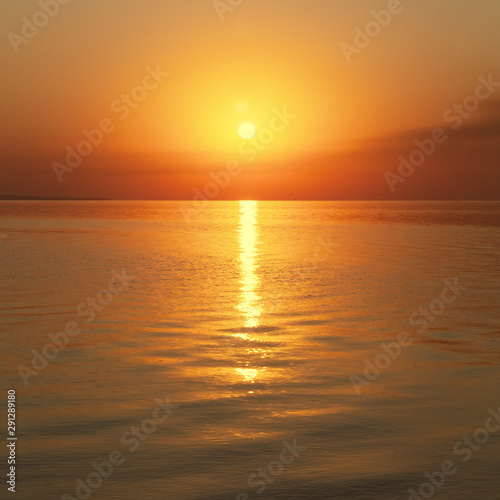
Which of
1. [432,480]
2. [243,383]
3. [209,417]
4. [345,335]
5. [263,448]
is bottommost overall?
[432,480]

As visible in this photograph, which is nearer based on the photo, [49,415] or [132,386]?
[49,415]

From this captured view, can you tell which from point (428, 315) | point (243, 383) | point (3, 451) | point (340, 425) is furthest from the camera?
point (428, 315)

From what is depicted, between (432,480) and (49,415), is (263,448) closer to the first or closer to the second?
(432,480)

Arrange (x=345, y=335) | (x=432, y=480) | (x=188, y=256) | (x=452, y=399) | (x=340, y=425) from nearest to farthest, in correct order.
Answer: (x=432, y=480) → (x=340, y=425) → (x=452, y=399) → (x=345, y=335) → (x=188, y=256)

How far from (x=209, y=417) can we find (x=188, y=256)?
107 ft

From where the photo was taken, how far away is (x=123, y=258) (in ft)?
129

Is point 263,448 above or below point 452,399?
below

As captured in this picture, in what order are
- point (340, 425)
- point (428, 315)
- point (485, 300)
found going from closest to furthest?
point (340, 425), point (428, 315), point (485, 300)

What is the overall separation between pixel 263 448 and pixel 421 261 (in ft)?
99.6

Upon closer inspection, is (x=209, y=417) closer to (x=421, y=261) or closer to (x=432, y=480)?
(x=432, y=480)

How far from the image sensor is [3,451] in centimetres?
867

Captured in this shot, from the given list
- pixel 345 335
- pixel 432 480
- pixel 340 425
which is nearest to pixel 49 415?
pixel 340 425

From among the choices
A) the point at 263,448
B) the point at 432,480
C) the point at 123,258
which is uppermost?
the point at 123,258

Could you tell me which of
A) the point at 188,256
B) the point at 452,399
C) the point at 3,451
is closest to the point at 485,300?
the point at 452,399
